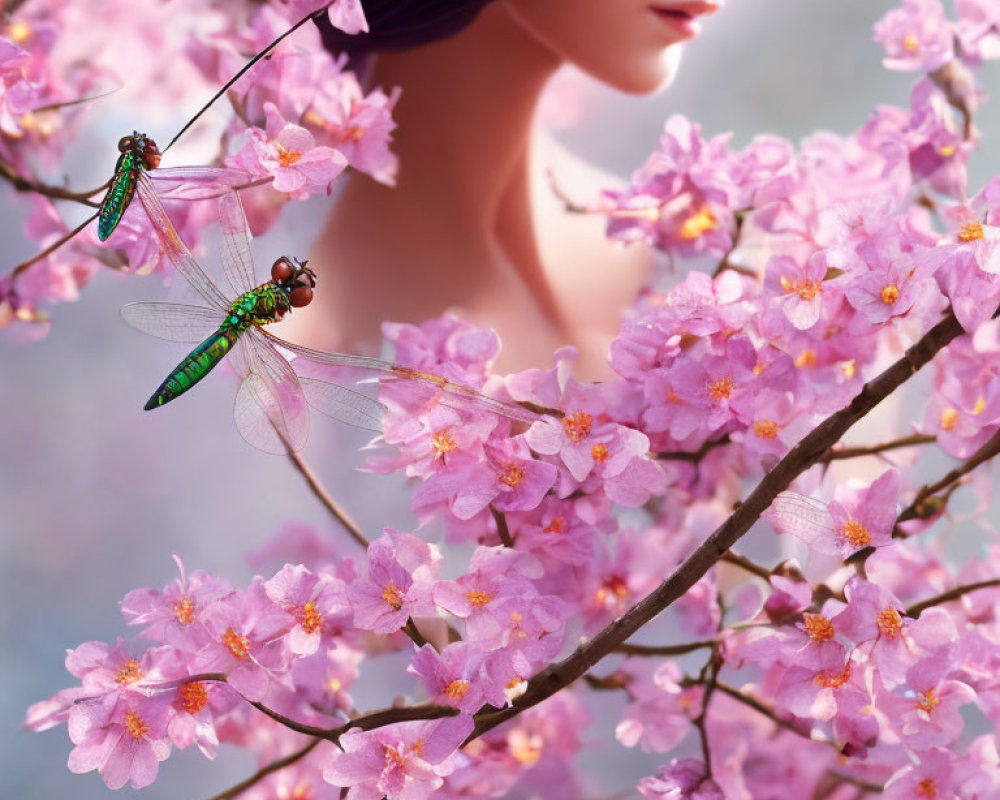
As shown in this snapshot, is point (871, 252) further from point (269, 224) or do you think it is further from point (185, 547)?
point (185, 547)

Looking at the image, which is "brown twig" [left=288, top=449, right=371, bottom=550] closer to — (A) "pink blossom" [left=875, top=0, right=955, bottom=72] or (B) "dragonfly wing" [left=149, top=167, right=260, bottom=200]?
(B) "dragonfly wing" [left=149, top=167, right=260, bottom=200]

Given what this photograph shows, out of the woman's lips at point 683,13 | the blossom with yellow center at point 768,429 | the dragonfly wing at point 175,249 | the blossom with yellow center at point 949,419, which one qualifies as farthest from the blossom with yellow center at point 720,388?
the woman's lips at point 683,13

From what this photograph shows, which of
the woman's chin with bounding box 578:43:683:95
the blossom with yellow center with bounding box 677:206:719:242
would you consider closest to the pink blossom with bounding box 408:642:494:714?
the blossom with yellow center with bounding box 677:206:719:242

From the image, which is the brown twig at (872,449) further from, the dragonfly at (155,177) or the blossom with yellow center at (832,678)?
the dragonfly at (155,177)

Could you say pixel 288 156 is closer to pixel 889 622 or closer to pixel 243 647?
pixel 243 647

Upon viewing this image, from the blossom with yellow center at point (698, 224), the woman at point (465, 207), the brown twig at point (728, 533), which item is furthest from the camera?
the woman at point (465, 207)
